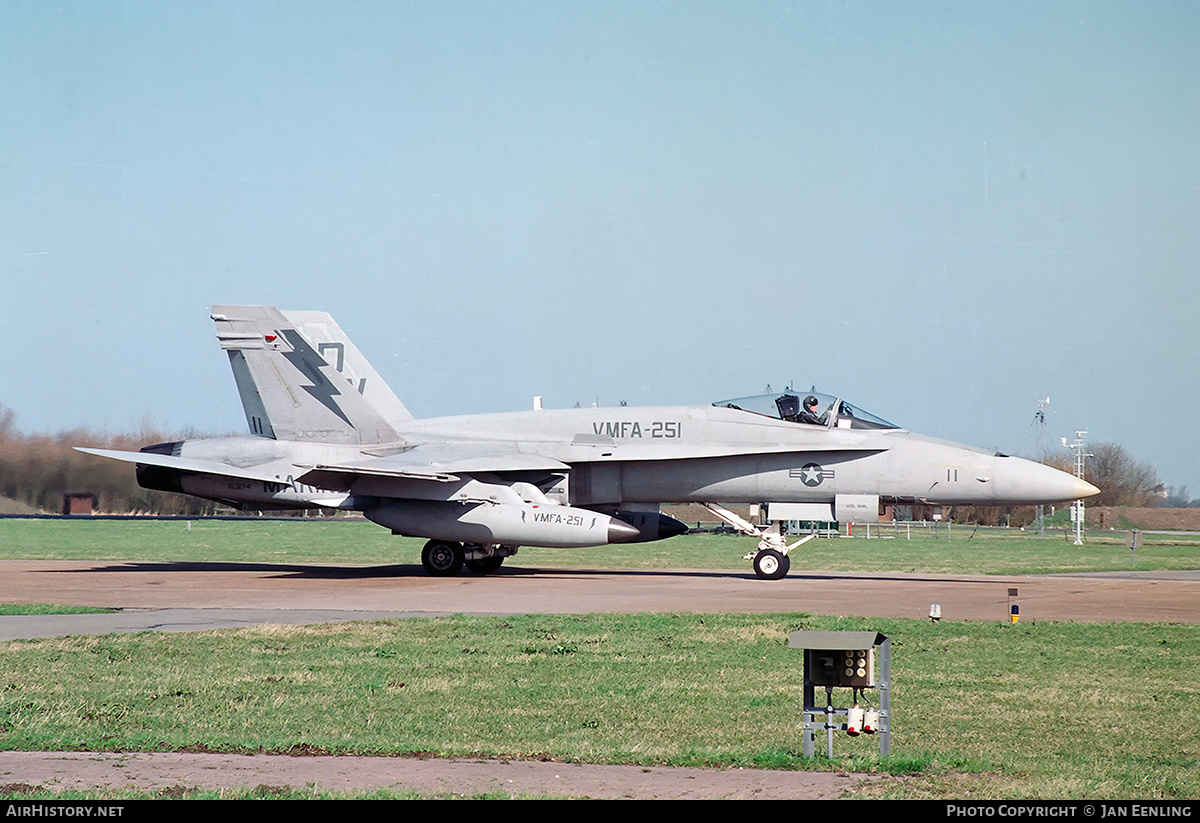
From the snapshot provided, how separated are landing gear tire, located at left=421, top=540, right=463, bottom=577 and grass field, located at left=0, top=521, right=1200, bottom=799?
8.46 metres

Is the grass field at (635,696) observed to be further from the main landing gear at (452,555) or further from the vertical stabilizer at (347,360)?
the vertical stabilizer at (347,360)

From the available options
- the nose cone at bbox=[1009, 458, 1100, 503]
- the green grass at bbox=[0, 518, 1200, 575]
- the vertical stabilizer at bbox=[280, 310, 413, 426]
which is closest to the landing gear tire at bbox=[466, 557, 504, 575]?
the vertical stabilizer at bbox=[280, 310, 413, 426]

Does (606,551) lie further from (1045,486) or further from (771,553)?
(1045,486)

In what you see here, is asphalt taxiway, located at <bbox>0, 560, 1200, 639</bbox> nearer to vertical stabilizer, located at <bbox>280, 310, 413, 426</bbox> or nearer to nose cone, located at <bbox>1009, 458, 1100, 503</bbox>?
nose cone, located at <bbox>1009, 458, 1100, 503</bbox>

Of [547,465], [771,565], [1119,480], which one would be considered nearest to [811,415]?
[771,565]

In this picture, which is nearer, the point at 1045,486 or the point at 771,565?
the point at 1045,486

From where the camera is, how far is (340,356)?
25.9 metres

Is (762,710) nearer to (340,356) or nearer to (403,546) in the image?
(340,356)

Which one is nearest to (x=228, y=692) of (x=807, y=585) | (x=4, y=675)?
(x=4, y=675)

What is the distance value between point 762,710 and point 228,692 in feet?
13.5

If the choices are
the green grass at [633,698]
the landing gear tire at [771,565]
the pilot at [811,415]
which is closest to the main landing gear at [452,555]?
the landing gear tire at [771,565]

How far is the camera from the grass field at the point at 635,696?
730 centimetres

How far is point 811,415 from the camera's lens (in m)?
23.2

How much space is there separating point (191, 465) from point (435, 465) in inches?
178
